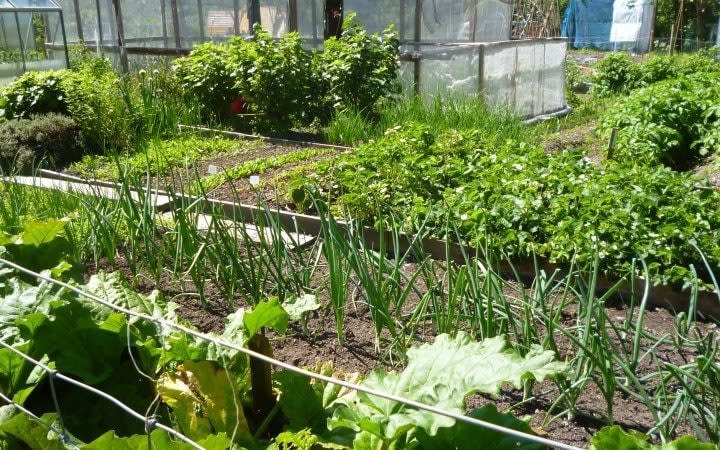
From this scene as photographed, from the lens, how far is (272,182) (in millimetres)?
6070

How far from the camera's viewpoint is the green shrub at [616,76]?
13703 millimetres

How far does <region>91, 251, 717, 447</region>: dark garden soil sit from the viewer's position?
247cm

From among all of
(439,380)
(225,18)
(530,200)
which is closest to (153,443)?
(439,380)

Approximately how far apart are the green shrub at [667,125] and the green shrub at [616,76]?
17.9 ft

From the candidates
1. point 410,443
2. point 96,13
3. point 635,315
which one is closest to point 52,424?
point 410,443

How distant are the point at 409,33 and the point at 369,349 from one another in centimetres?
793

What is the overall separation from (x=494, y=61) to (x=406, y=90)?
1.16 metres

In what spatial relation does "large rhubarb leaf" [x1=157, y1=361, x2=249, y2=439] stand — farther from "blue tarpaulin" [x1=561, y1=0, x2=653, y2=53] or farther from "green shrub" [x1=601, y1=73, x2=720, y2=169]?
"blue tarpaulin" [x1=561, y1=0, x2=653, y2=53]

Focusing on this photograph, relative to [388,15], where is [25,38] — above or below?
below

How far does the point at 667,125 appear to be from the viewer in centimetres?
756

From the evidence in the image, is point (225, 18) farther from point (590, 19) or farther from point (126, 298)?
point (590, 19)

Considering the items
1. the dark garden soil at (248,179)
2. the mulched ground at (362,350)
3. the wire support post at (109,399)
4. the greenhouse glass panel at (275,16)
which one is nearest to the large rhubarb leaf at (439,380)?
the mulched ground at (362,350)

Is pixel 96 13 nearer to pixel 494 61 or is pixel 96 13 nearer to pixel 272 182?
pixel 494 61

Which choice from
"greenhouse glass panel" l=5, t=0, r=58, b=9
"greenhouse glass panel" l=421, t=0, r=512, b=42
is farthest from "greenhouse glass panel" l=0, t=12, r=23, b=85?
"greenhouse glass panel" l=421, t=0, r=512, b=42
